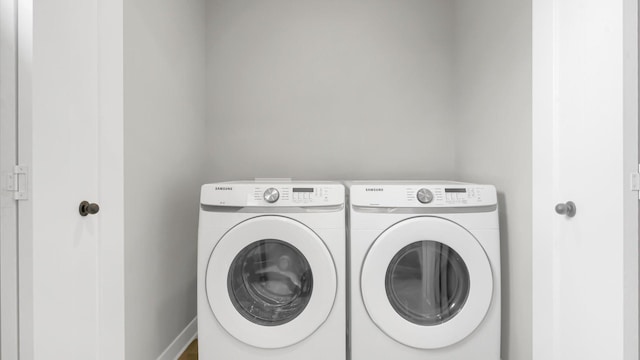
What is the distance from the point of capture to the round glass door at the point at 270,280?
142cm

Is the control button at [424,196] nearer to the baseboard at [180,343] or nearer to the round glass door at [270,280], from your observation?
the round glass door at [270,280]

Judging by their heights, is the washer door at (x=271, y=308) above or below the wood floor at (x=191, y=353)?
above

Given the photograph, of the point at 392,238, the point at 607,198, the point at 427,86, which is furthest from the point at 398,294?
the point at 427,86

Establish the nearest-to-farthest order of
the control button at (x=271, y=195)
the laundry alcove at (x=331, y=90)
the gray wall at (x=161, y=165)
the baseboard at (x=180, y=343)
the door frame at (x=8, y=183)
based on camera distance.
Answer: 1. the door frame at (x=8, y=183)
2. the gray wall at (x=161, y=165)
3. the control button at (x=271, y=195)
4. the baseboard at (x=180, y=343)
5. the laundry alcove at (x=331, y=90)

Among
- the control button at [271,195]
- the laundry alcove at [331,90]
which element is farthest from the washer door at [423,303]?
the laundry alcove at [331,90]

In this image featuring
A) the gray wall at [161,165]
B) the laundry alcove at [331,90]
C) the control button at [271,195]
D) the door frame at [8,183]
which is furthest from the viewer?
the laundry alcove at [331,90]

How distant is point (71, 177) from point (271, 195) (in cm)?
68

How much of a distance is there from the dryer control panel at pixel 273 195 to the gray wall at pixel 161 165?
0.27m

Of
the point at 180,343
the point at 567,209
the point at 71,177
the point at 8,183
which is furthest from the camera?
the point at 180,343

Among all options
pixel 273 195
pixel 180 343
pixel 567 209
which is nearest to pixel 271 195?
pixel 273 195

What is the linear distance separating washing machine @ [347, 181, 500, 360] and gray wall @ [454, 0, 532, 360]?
105 millimetres

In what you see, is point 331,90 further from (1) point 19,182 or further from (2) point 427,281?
(1) point 19,182

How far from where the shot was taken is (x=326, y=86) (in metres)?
2.13

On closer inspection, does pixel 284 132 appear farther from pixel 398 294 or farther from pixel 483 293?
pixel 483 293
